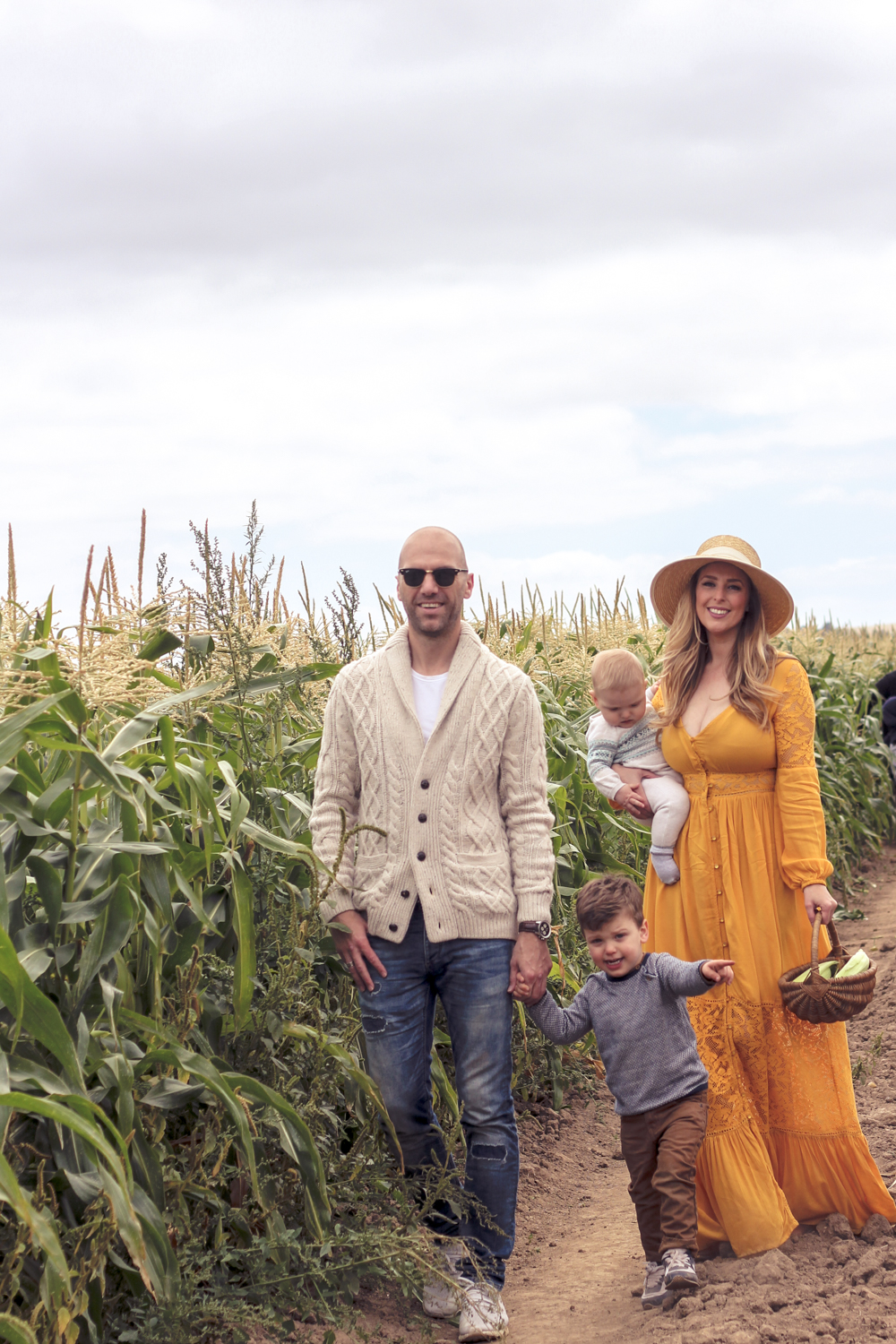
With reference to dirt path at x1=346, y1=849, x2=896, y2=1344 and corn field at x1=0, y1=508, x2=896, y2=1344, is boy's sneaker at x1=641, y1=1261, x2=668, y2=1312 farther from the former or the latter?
corn field at x1=0, y1=508, x2=896, y2=1344

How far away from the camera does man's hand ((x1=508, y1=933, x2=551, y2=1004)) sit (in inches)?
132

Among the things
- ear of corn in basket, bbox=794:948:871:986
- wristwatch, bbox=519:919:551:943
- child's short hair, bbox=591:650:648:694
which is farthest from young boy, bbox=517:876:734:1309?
child's short hair, bbox=591:650:648:694

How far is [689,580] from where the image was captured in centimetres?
407

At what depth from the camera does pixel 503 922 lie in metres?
3.38

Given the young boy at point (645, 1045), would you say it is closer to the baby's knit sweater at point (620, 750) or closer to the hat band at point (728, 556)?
the baby's knit sweater at point (620, 750)

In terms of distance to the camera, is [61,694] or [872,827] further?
[872,827]

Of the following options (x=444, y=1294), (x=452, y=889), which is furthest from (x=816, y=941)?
(x=444, y=1294)

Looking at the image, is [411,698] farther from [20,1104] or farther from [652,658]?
[652,658]

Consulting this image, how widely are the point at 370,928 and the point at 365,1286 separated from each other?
1.06 m

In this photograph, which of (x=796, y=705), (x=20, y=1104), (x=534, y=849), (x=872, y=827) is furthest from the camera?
(x=872, y=827)

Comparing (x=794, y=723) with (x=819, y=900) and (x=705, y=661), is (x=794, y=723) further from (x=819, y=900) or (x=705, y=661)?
(x=819, y=900)

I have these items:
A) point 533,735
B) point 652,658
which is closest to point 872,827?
point 652,658

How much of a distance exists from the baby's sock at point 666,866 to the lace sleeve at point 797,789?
1.13 ft

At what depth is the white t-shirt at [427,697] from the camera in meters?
3.51
